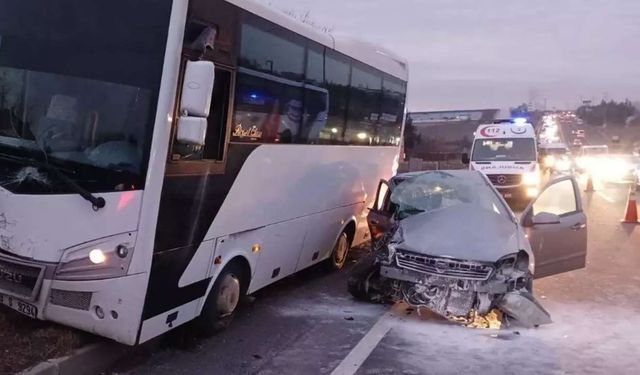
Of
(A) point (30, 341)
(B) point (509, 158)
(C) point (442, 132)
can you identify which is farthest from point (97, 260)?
(C) point (442, 132)

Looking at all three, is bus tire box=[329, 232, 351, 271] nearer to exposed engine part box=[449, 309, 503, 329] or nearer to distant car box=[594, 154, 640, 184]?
exposed engine part box=[449, 309, 503, 329]

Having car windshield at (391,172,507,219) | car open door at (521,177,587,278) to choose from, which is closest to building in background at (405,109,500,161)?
car open door at (521,177,587,278)

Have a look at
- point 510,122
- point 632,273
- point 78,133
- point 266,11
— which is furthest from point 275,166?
point 510,122

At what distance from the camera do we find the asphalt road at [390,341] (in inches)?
227

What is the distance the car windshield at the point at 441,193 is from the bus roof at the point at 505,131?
1453cm

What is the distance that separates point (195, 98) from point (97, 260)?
1405 mm

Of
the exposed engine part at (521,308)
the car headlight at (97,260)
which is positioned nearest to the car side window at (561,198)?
the exposed engine part at (521,308)

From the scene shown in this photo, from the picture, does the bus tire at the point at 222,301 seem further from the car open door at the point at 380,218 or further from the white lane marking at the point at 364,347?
the car open door at the point at 380,218

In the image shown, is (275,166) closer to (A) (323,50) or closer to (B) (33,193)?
(A) (323,50)

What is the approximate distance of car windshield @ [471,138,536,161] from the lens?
22341 mm

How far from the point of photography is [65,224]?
15.9 feet

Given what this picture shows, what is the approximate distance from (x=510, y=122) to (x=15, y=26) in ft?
69.7

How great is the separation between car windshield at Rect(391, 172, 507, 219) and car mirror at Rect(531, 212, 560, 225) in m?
0.39

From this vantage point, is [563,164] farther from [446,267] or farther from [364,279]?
[446,267]
